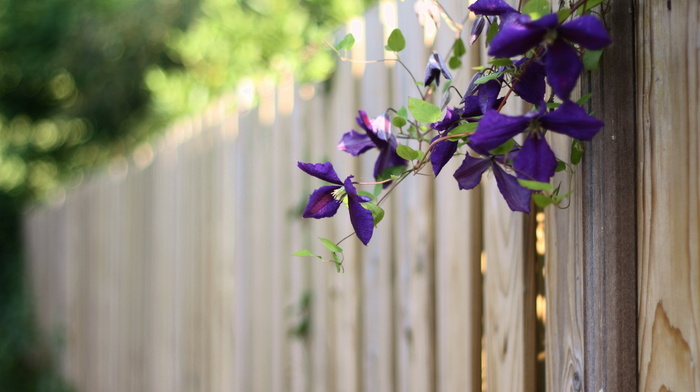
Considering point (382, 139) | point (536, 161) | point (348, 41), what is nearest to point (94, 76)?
point (348, 41)

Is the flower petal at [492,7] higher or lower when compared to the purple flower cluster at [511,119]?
higher

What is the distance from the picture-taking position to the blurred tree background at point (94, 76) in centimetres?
475

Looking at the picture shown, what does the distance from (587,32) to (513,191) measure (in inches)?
8.0

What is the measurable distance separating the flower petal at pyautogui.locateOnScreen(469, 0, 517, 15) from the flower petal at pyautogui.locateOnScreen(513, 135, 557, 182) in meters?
0.20

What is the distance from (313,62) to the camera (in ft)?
8.55

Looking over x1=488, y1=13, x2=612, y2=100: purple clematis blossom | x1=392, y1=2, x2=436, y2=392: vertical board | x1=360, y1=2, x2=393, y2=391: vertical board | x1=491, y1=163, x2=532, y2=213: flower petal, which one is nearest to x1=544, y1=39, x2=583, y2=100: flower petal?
x1=488, y1=13, x2=612, y2=100: purple clematis blossom

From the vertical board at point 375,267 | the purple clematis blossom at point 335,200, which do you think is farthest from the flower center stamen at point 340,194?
the vertical board at point 375,267

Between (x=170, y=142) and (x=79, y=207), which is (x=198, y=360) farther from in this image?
(x=79, y=207)

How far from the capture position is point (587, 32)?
2.27 ft

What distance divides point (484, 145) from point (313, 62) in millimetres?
1918

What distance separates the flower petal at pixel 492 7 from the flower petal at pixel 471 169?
19cm

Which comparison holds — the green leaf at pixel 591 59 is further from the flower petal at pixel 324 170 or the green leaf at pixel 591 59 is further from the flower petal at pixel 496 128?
the flower petal at pixel 324 170

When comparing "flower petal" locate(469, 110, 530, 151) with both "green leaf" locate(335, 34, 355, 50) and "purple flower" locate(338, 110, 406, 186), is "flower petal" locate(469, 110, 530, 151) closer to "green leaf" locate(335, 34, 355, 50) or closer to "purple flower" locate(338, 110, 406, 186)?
"purple flower" locate(338, 110, 406, 186)

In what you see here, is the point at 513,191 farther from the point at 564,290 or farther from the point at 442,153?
the point at 564,290
